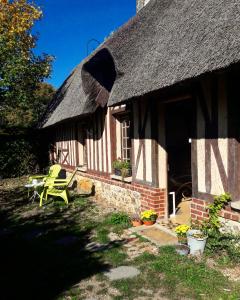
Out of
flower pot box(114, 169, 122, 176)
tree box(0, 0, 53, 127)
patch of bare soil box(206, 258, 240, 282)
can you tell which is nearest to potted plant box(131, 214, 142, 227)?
flower pot box(114, 169, 122, 176)

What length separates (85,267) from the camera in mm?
4820

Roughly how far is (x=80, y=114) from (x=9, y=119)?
15754 mm

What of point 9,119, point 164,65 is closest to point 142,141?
point 164,65

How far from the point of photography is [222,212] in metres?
4.91

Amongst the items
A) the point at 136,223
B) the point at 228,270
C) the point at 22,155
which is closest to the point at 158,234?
the point at 136,223

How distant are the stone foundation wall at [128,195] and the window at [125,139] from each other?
684 mm

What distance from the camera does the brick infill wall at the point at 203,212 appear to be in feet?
15.5

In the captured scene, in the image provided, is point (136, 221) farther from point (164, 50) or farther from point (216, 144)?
point (164, 50)

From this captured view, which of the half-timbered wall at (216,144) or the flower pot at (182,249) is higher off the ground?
the half-timbered wall at (216,144)

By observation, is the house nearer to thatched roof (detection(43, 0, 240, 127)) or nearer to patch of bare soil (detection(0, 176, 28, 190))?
thatched roof (detection(43, 0, 240, 127))

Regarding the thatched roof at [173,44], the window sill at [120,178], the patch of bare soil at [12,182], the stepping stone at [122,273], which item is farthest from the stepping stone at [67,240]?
the patch of bare soil at [12,182]

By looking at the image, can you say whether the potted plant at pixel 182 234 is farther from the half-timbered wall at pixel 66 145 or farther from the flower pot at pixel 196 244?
the half-timbered wall at pixel 66 145

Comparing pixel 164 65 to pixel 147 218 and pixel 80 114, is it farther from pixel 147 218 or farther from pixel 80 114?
pixel 80 114

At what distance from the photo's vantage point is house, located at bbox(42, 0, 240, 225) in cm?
470
